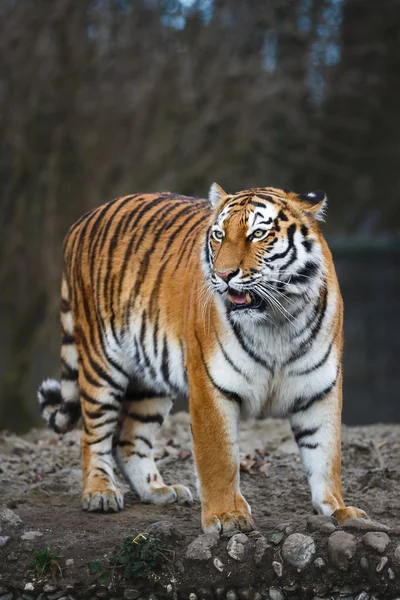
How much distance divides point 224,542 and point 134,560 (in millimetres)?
374

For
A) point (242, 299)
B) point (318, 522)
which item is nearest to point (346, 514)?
point (318, 522)

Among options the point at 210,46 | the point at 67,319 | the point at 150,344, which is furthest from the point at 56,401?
the point at 210,46

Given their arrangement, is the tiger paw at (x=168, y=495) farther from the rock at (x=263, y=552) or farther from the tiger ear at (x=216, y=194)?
the tiger ear at (x=216, y=194)

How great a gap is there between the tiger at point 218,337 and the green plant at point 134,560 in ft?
0.78

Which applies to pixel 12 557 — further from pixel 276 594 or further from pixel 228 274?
pixel 228 274

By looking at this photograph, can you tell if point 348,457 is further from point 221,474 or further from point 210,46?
point 210,46

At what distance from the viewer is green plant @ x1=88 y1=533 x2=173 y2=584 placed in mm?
4219

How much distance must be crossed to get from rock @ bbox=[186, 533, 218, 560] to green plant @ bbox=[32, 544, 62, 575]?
58 cm

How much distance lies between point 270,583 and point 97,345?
5.83 ft

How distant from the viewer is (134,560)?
4242 millimetres

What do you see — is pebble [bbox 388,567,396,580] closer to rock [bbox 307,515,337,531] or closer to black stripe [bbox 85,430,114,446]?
rock [bbox 307,515,337,531]

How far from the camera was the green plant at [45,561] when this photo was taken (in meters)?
4.35

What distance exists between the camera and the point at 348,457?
618cm

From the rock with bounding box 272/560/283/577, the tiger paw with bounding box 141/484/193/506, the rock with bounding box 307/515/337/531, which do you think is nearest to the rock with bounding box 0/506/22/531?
the tiger paw with bounding box 141/484/193/506
